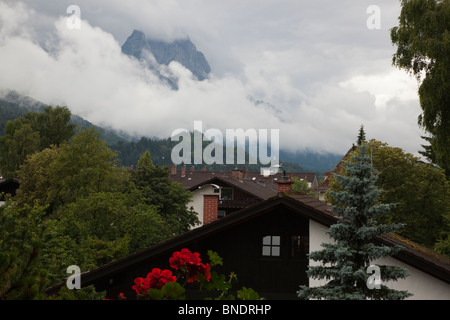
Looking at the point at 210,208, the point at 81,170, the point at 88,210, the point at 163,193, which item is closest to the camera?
the point at 88,210

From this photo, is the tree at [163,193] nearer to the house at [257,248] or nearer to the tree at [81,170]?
the tree at [81,170]

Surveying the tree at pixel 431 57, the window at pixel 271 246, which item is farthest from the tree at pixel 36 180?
the tree at pixel 431 57

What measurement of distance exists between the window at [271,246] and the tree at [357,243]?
3.80 meters

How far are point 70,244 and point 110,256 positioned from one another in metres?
1.90

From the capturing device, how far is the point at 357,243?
27.8ft

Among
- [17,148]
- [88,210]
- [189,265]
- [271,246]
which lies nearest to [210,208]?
[88,210]

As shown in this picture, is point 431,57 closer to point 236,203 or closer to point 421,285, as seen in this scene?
point 421,285

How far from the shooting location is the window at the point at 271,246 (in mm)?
12406

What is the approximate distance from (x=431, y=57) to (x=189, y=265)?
1428cm

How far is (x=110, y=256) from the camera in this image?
→ 1886cm

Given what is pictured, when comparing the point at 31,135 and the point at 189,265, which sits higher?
the point at 31,135

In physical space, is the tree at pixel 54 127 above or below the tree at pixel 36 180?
above
